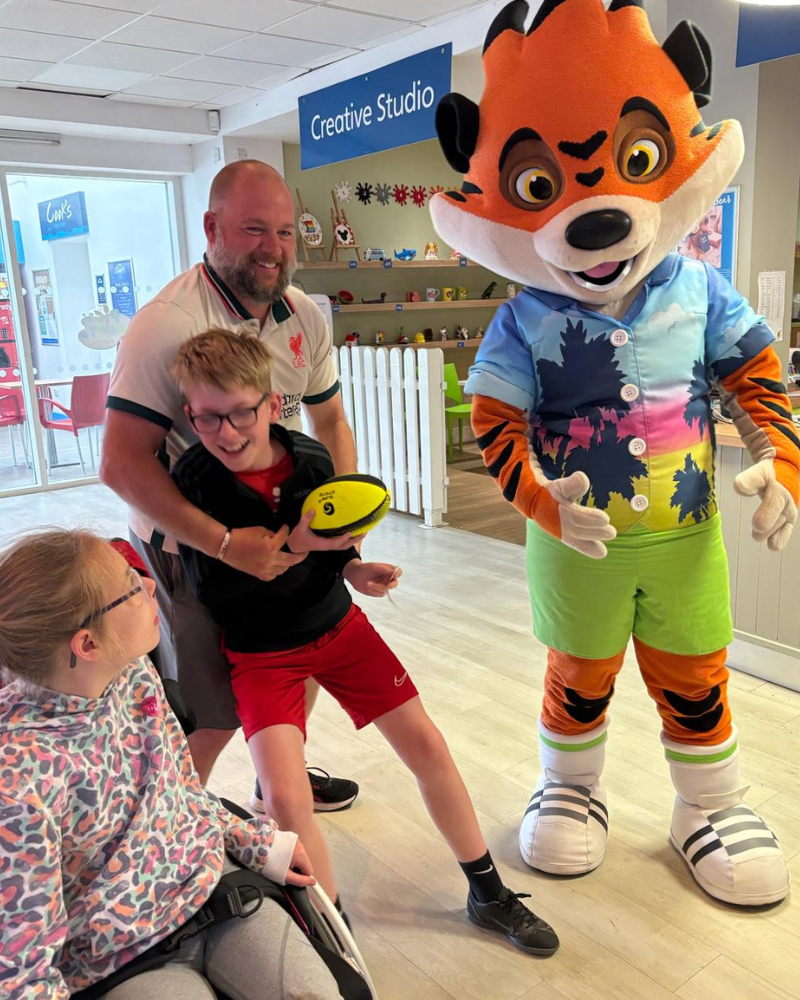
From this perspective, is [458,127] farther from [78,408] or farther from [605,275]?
[78,408]

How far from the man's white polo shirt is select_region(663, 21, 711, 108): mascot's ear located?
88 centimetres

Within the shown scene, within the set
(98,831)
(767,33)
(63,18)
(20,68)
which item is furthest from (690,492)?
(20,68)

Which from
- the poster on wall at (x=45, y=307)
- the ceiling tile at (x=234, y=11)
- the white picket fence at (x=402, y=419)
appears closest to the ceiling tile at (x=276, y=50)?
the ceiling tile at (x=234, y=11)

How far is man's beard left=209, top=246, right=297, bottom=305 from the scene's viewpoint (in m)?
1.73

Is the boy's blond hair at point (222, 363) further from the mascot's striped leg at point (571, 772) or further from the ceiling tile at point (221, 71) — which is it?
the ceiling tile at point (221, 71)

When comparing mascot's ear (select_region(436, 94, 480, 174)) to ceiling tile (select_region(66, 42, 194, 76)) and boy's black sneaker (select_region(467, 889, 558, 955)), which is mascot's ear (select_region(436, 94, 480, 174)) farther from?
ceiling tile (select_region(66, 42, 194, 76))

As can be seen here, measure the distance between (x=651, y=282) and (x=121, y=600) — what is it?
1.23m

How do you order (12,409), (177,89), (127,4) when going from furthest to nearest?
(12,409), (177,89), (127,4)

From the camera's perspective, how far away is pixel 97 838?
1157mm

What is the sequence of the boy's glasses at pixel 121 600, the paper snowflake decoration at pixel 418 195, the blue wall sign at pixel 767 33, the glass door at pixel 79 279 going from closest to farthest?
the boy's glasses at pixel 121 600, the blue wall sign at pixel 767 33, the glass door at pixel 79 279, the paper snowflake decoration at pixel 418 195

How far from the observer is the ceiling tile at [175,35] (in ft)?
15.4

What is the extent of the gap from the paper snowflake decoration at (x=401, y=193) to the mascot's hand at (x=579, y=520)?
6.62m

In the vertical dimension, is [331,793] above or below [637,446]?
below

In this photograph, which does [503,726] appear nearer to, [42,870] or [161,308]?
[161,308]
